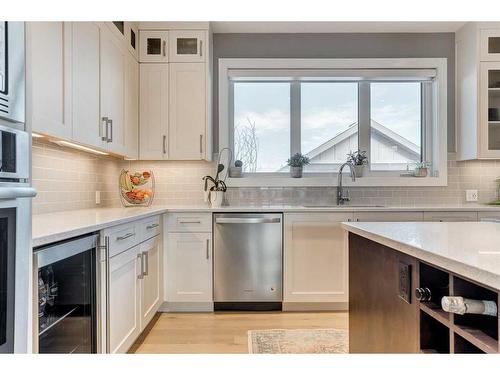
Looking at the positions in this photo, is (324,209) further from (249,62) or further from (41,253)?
(41,253)

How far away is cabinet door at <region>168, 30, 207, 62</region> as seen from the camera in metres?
3.35

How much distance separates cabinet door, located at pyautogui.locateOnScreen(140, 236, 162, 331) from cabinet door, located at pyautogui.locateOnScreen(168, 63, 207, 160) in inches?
36.4

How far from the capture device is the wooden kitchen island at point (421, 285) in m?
0.78

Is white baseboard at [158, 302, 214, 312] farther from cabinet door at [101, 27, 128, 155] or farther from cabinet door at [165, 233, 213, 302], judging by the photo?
cabinet door at [101, 27, 128, 155]

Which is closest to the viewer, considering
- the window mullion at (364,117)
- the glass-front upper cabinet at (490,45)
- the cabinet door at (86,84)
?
the cabinet door at (86,84)

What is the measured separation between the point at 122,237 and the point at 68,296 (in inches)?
20.2

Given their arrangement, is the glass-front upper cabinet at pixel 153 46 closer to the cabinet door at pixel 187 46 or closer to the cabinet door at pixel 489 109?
the cabinet door at pixel 187 46

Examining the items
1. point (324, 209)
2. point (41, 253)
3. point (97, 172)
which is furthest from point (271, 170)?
point (41, 253)

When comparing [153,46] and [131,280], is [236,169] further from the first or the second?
[131,280]

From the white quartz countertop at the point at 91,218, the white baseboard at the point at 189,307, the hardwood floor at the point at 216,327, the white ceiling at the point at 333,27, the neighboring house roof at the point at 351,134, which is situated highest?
the white ceiling at the point at 333,27

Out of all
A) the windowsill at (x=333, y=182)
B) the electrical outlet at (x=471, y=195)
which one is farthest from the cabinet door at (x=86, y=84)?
the electrical outlet at (x=471, y=195)

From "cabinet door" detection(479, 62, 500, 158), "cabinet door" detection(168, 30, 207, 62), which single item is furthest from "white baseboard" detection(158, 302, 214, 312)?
"cabinet door" detection(479, 62, 500, 158)

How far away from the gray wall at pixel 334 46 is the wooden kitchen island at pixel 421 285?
2478 mm

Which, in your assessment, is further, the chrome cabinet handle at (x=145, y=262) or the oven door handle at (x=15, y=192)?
the chrome cabinet handle at (x=145, y=262)
